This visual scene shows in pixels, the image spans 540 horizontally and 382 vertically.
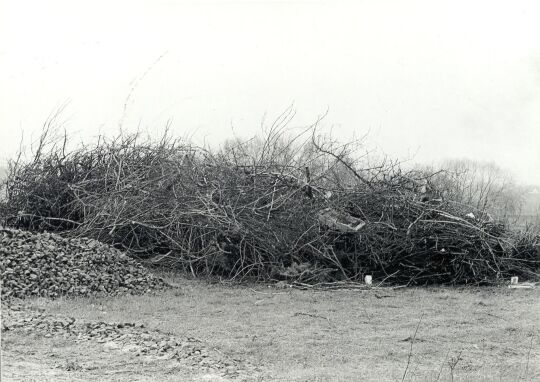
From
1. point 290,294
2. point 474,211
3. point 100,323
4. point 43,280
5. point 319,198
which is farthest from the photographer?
point 474,211

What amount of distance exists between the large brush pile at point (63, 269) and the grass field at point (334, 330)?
366 millimetres

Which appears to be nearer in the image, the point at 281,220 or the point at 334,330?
the point at 334,330

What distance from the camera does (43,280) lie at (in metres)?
8.42

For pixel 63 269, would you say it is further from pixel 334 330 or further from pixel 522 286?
pixel 522 286

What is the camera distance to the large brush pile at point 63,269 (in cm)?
830

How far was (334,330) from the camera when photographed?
6.85 metres

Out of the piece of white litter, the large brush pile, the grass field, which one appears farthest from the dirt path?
the piece of white litter

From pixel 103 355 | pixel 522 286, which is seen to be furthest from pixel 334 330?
pixel 522 286

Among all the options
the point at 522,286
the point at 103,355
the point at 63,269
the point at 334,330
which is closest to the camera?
the point at 103,355

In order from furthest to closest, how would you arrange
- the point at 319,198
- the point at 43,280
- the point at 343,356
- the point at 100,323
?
1. the point at 319,198
2. the point at 43,280
3. the point at 100,323
4. the point at 343,356

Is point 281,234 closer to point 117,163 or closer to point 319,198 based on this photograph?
point 319,198

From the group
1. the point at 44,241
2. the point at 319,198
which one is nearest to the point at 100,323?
the point at 44,241

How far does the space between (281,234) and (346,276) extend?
49.8 inches

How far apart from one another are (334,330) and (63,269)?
4.07m
